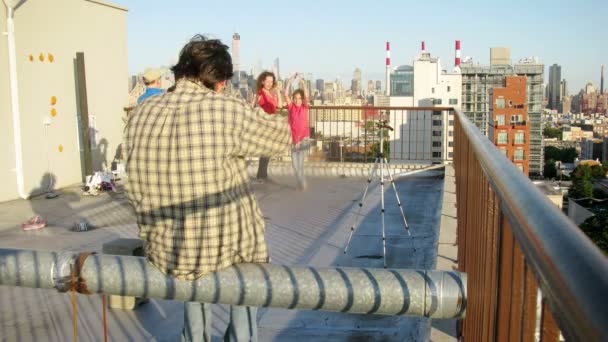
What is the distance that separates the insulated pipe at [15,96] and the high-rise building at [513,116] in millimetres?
47455

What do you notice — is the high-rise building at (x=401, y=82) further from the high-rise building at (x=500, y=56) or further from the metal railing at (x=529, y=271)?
the metal railing at (x=529, y=271)

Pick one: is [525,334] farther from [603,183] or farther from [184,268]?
[603,183]

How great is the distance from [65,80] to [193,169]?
28.7 ft

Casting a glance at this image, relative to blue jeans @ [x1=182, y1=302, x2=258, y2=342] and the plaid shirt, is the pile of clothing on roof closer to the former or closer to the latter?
blue jeans @ [x1=182, y1=302, x2=258, y2=342]

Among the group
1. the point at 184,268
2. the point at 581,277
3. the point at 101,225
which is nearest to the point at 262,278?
the point at 184,268

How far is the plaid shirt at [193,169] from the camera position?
262 cm

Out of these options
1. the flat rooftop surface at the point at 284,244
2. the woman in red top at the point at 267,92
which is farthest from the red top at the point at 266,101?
the flat rooftop surface at the point at 284,244

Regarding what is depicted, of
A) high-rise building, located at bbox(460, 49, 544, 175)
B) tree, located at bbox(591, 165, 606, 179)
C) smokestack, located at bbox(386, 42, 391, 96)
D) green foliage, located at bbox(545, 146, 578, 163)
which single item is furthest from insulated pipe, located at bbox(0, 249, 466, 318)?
green foliage, located at bbox(545, 146, 578, 163)

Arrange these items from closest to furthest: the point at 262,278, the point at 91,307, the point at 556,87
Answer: the point at 262,278, the point at 91,307, the point at 556,87

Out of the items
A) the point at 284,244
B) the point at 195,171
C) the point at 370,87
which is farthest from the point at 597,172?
the point at 195,171

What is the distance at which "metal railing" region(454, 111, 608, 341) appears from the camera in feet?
2.47

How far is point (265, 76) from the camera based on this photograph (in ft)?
28.7

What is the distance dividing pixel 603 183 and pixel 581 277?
8092cm

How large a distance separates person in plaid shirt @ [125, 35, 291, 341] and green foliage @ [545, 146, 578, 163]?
106 m
